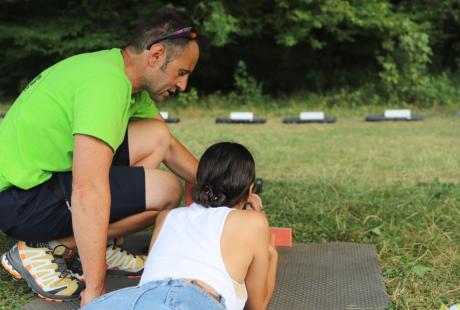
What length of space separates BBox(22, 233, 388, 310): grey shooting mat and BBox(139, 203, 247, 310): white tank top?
56 centimetres

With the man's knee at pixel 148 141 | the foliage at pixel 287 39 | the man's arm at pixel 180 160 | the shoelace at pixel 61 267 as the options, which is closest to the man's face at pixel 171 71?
the man's knee at pixel 148 141

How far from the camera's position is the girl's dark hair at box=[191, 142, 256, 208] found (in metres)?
1.94

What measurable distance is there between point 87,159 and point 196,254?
17.9 inches

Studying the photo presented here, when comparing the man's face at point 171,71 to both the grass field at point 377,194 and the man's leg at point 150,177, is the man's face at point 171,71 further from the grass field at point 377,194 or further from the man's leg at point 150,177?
the grass field at point 377,194

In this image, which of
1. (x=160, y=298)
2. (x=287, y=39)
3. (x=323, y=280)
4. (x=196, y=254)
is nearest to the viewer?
(x=160, y=298)

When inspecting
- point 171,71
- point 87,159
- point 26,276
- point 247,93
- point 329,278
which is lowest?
point 247,93

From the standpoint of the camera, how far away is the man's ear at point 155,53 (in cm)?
218

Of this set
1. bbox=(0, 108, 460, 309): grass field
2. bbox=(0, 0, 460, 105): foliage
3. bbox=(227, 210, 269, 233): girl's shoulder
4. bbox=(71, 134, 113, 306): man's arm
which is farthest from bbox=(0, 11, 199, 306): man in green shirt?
bbox=(0, 0, 460, 105): foliage

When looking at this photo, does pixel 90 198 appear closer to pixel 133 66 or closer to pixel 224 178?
pixel 224 178

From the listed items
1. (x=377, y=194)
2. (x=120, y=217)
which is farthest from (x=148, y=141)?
(x=377, y=194)

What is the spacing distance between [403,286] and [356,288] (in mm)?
180

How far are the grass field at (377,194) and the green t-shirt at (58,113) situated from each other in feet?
1.75

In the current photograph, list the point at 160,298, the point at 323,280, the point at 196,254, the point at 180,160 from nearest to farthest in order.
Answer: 1. the point at 160,298
2. the point at 196,254
3. the point at 323,280
4. the point at 180,160

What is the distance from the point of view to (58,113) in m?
2.14
